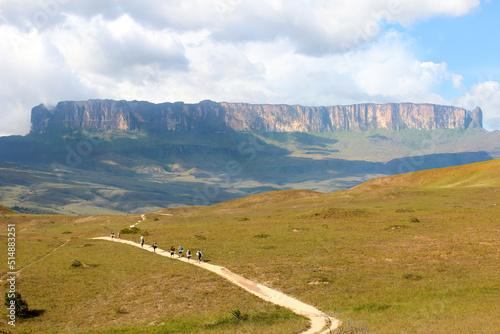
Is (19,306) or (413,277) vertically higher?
(413,277)

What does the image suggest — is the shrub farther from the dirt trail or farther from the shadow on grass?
the shadow on grass

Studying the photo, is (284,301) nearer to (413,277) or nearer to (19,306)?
(413,277)

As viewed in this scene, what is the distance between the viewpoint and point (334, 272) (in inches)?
1745

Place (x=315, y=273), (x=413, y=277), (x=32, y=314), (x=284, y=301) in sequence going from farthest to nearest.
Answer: (x=315, y=273) < (x=413, y=277) < (x=284, y=301) < (x=32, y=314)

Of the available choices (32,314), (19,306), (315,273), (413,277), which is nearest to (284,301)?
(315,273)

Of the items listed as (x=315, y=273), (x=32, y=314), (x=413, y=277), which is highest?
(x=413, y=277)

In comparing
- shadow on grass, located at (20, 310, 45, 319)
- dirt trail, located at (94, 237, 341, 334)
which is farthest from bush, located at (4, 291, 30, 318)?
dirt trail, located at (94, 237, 341, 334)

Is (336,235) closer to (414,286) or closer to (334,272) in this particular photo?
(334,272)

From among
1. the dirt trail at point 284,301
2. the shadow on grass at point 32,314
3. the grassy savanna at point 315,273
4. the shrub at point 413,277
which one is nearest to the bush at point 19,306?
the shadow on grass at point 32,314

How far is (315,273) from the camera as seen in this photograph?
144ft

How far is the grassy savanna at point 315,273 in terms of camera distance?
3105 centimetres

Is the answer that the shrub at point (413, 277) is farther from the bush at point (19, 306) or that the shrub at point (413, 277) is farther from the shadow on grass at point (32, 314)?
the bush at point (19, 306)

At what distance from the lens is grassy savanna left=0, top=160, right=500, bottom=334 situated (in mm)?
31055

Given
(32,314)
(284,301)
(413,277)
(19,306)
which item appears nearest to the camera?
(19,306)
